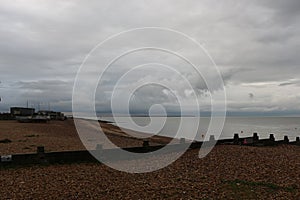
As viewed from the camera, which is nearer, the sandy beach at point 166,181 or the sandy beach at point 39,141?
the sandy beach at point 166,181

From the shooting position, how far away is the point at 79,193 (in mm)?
8961

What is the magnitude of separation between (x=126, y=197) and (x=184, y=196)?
1.66m

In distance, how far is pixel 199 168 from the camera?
493 inches

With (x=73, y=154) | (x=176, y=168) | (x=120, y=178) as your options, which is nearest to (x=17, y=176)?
(x=73, y=154)

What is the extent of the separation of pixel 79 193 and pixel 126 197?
1.46m

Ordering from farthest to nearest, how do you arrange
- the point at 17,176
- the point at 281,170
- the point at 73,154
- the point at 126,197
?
the point at 73,154, the point at 281,170, the point at 17,176, the point at 126,197

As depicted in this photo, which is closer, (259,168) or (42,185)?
(42,185)

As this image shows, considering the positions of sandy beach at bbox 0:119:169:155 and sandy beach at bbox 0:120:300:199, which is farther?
sandy beach at bbox 0:119:169:155

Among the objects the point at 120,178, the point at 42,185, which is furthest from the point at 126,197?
the point at 42,185

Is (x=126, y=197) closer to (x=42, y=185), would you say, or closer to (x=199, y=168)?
(x=42, y=185)

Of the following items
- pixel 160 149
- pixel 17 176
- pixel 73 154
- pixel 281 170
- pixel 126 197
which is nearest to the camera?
pixel 126 197

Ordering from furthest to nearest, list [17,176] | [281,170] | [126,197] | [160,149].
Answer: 1. [160,149]
2. [281,170]
3. [17,176]
4. [126,197]

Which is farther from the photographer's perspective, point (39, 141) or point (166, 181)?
point (39, 141)

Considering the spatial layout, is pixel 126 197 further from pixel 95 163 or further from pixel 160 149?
pixel 160 149
